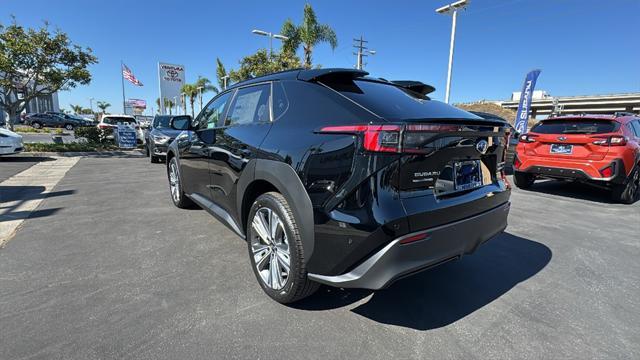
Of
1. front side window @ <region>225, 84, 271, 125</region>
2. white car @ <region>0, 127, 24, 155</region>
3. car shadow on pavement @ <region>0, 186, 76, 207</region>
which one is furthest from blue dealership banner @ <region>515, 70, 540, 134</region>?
white car @ <region>0, 127, 24, 155</region>

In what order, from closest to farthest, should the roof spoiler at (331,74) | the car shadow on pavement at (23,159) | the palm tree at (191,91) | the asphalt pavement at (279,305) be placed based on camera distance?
the asphalt pavement at (279,305) < the roof spoiler at (331,74) < the car shadow on pavement at (23,159) < the palm tree at (191,91)

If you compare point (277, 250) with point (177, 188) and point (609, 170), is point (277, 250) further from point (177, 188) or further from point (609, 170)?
point (609, 170)

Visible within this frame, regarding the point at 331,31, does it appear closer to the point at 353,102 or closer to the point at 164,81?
the point at 164,81

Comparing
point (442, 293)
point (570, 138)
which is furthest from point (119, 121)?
point (442, 293)

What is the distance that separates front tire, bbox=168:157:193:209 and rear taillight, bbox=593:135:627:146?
6737 mm

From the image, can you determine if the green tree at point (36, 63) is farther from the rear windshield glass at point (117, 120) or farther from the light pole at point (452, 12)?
the light pole at point (452, 12)

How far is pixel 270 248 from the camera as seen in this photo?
257 cm

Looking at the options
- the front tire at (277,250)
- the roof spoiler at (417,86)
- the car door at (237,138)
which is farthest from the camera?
the roof spoiler at (417,86)

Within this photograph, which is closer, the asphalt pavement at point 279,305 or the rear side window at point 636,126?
the asphalt pavement at point 279,305

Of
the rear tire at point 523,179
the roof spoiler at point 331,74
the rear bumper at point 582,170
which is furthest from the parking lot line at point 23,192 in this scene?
the rear tire at point 523,179

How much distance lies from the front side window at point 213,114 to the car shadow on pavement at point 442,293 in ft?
7.16

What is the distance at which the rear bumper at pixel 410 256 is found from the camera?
1.90m

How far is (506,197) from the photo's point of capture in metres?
2.70

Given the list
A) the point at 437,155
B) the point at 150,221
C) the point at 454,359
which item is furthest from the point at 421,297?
the point at 150,221
